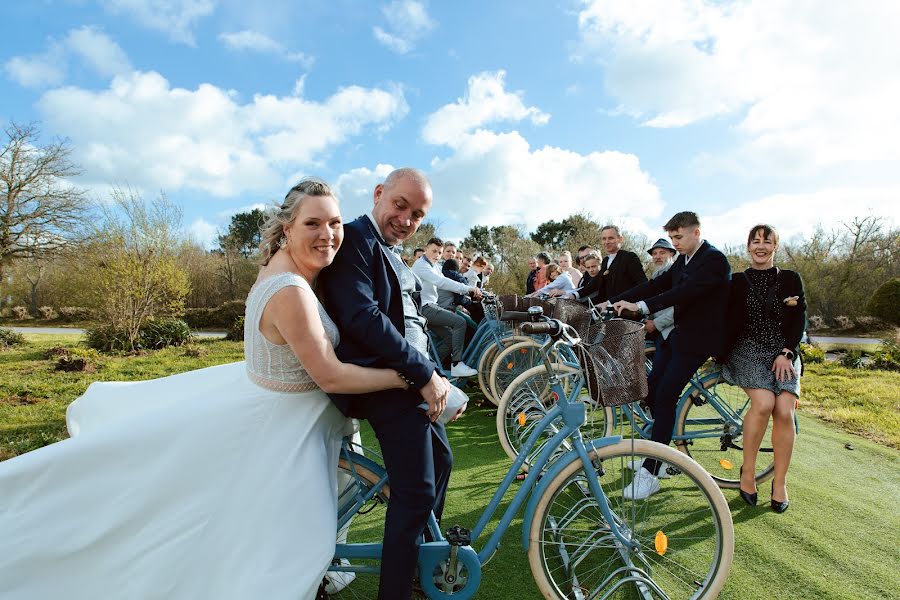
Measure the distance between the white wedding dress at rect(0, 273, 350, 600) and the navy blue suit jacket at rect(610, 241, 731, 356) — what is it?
255 centimetres

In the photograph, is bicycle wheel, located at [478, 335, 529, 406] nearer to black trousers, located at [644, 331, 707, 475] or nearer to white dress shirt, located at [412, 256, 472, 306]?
white dress shirt, located at [412, 256, 472, 306]

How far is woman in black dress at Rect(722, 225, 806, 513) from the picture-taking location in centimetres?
315

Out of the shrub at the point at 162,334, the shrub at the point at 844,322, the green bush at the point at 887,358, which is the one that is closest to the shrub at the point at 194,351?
the shrub at the point at 162,334

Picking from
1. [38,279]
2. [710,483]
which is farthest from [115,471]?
[38,279]

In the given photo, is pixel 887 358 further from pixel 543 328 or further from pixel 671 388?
pixel 543 328

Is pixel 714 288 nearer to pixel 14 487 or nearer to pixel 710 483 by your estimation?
pixel 710 483

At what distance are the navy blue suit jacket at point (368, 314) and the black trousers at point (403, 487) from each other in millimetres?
66

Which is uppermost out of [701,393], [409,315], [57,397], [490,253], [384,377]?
[490,253]

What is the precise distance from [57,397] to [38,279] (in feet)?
83.7

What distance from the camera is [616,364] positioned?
215cm

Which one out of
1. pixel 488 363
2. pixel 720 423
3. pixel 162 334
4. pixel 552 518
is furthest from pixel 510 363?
pixel 162 334

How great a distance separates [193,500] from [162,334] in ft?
37.1

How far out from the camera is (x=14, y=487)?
1.76m

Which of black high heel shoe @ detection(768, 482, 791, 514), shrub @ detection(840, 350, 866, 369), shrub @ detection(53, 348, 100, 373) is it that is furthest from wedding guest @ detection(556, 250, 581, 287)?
shrub @ detection(53, 348, 100, 373)
